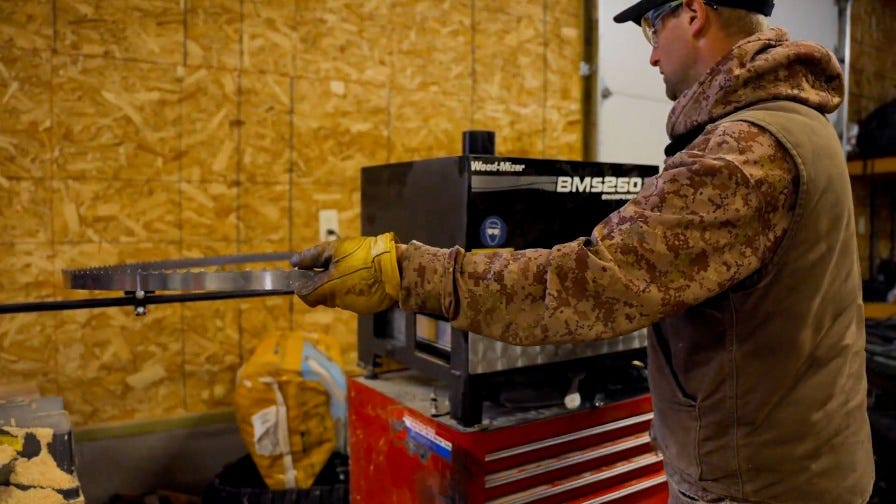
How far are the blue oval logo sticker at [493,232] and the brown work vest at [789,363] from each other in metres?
0.40

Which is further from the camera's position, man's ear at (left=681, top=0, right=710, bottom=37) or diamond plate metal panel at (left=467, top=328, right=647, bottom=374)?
diamond plate metal panel at (left=467, top=328, right=647, bottom=374)

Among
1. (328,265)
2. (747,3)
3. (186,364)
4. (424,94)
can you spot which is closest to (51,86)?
(186,364)

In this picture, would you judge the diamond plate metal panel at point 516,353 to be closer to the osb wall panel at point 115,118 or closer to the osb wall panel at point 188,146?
the osb wall panel at point 188,146

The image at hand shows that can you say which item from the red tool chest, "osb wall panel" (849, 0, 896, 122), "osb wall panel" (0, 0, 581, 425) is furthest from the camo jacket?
"osb wall panel" (849, 0, 896, 122)

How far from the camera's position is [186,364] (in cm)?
269

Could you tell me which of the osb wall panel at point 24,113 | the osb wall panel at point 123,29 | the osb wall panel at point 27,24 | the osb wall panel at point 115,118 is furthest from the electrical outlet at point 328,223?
the osb wall panel at point 27,24

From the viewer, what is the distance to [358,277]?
3.54 feet

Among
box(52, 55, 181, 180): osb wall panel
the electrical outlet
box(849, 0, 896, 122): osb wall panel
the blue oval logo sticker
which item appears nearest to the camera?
the blue oval logo sticker

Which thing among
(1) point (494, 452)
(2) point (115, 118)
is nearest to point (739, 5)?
(1) point (494, 452)

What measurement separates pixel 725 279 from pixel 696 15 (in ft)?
1.71

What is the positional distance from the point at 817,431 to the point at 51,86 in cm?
257

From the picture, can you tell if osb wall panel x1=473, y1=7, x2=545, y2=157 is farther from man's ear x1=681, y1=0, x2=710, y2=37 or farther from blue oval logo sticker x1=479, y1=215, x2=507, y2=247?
man's ear x1=681, y1=0, x2=710, y2=37

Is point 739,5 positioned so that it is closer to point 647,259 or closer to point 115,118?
point 647,259

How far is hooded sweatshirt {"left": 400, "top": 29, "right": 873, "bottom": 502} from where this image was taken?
0.98 metres
